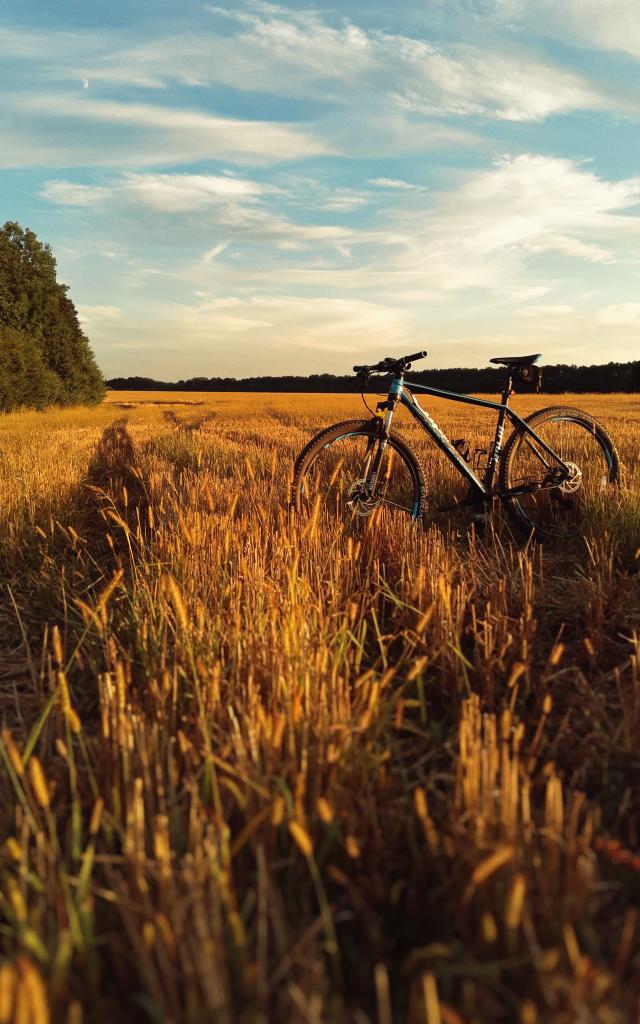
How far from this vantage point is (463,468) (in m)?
5.43

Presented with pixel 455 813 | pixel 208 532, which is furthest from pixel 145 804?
pixel 208 532

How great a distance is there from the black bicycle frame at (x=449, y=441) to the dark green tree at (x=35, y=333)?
108 feet

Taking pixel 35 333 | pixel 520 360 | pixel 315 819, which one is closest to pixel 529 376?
pixel 520 360

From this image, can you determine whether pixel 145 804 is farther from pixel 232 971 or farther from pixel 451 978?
pixel 451 978

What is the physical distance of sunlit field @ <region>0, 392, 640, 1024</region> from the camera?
3.71ft

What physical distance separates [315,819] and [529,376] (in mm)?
4795

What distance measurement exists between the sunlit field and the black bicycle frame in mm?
1967

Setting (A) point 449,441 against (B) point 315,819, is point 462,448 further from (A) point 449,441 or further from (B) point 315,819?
(B) point 315,819

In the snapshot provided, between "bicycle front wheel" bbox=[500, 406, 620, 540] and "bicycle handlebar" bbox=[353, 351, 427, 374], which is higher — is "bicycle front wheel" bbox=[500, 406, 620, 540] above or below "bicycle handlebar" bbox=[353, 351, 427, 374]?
below

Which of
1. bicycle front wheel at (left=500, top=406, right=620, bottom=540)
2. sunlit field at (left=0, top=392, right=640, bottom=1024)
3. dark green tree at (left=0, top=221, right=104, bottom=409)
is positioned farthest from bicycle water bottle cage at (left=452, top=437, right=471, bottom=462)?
dark green tree at (left=0, top=221, right=104, bottom=409)

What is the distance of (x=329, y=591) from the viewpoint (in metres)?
3.25

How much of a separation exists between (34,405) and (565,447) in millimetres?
34661

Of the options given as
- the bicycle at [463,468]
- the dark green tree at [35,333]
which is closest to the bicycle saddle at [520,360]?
the bicycle at [463,468]

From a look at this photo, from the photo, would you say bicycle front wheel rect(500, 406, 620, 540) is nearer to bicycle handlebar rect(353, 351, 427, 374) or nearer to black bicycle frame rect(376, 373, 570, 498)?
black bicycle frame rect(376, 373, 570, 498)
